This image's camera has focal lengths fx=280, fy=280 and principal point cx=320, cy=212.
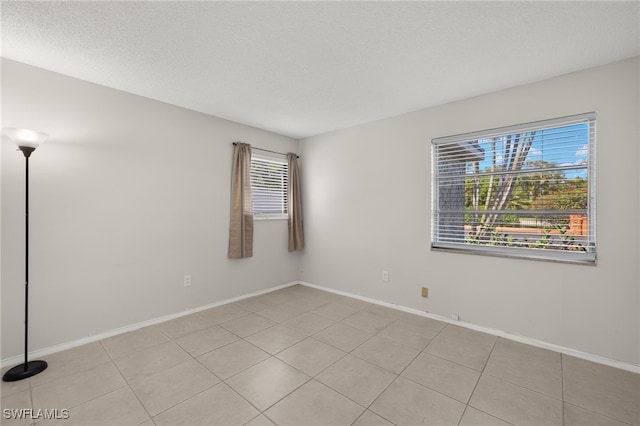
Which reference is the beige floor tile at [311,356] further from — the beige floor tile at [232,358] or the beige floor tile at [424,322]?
the beige floor tile at [424,322]

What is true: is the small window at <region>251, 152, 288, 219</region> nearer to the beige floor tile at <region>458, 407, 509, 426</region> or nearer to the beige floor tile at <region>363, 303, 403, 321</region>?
the beige floor tile at <region>363, 303, 403, 321</region>

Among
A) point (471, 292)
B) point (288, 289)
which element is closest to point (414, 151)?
point (471, 292)

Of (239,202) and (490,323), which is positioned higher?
(239,202)

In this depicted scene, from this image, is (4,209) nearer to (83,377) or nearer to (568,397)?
(83,377)

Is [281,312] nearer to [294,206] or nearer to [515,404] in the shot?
[294,206]

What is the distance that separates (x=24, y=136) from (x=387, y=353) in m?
3.30

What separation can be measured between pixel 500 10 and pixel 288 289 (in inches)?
155

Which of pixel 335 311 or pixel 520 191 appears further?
pixel 335 311

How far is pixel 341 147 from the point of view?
13.4ft

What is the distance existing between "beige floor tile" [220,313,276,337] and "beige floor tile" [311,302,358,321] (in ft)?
2.03

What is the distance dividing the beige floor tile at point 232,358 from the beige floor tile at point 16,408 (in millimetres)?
1012

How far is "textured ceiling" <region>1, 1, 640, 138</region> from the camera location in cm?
169

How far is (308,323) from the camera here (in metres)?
3.09

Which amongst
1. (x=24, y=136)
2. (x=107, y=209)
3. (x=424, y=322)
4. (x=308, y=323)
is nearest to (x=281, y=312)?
(x=308, y=323)
